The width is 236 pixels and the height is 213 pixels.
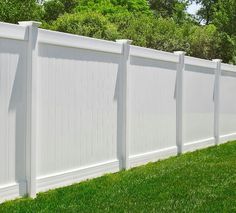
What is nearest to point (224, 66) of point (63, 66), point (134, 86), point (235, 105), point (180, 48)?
point (235, 105)

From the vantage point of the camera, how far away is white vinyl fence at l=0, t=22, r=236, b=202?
7148mm

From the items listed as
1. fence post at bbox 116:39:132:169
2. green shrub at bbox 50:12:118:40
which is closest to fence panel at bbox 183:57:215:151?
fence post at bbox 116:39:132:169

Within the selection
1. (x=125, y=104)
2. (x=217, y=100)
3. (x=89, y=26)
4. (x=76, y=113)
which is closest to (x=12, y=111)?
(x=76, y=113)

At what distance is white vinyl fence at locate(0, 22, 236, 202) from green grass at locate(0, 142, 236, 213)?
0.91 feet

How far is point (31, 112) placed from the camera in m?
7.32

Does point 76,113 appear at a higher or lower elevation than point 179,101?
higher

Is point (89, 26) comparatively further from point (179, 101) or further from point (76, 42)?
point (76, 42)

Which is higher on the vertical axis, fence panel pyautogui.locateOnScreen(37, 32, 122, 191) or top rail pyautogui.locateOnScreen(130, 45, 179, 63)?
top rail pyautogui.locateOnScreen(130, 45, 179, 63)

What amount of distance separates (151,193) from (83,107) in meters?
1.59

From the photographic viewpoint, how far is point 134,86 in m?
10.5

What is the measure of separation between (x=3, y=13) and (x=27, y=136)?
970 inches

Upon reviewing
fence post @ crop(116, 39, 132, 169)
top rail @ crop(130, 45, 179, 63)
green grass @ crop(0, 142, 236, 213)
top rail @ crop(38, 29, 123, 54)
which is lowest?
green grass @ crop(0, 142, 236, 213)

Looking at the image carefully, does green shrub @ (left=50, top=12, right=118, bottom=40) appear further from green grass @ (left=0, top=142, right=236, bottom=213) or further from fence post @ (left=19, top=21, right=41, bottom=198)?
fence post @ (left=19, top=21, right=41, bottom=198)

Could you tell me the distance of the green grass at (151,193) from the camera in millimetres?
7043
